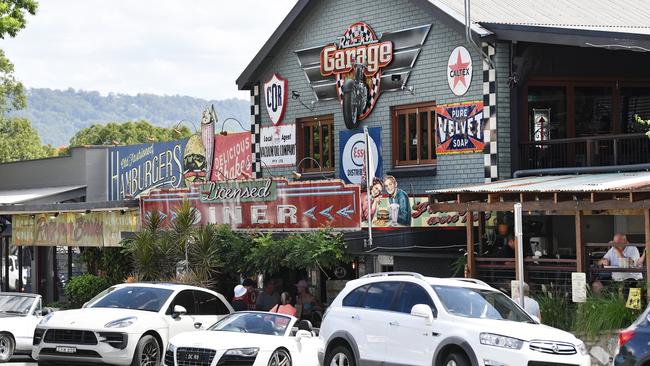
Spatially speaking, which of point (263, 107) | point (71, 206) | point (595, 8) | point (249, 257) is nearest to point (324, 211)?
point (249, 257)

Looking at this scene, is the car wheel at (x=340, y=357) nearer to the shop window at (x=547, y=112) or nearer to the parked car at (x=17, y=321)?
the parked car at (x=17, y=321)

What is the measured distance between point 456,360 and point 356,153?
464 inches

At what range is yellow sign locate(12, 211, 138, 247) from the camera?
102ft

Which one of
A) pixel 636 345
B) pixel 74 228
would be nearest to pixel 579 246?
pixel 636 345

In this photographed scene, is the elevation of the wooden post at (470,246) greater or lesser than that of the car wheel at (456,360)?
greater

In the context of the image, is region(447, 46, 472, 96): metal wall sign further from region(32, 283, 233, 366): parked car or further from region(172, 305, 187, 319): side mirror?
region(172, 305, 187, 319): side mirror

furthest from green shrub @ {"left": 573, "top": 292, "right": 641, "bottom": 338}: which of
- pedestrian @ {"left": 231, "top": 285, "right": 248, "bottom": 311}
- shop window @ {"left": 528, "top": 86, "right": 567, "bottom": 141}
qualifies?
pedestrian @ {"left": 231, "top": 285, "right": 248, "bottom": 311}

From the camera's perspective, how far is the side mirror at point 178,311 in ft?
66.2

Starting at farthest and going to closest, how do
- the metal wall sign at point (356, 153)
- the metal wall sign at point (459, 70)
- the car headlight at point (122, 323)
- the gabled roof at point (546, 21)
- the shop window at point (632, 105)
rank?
the metal wall sign at point (356, 153), the shop window at point (632, 105), the metal wall sign at point (459, 70), the gabled roof at point (546, 21), the car headlight at point (122, 323)

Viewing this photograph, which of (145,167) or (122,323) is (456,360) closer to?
(122,323)

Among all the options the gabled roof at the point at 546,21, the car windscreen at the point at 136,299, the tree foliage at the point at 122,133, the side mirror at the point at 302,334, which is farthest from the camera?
the tree foliage at the point at 122,133

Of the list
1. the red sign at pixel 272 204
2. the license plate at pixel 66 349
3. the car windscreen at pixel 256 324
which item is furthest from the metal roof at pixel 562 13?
the license plate at pixel 66 349

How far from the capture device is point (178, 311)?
2023cm

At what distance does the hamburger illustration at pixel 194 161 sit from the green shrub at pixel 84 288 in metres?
3.94
